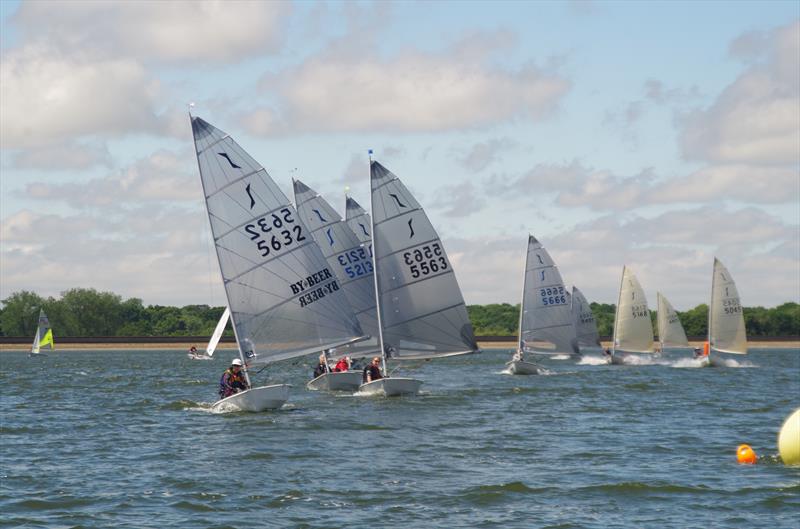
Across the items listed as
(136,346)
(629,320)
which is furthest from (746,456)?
(136,346)

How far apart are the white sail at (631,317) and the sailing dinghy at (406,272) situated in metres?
43.3

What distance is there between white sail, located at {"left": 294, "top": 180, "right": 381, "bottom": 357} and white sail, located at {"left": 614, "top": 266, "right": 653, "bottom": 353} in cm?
3847

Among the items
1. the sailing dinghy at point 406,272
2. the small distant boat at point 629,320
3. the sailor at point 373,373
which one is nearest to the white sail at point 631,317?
the small distant boat at point 629,320

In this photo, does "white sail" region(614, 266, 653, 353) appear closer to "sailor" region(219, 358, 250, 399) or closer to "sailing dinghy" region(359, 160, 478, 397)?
"sailing dinghy" region(359, 160, 478, 397)

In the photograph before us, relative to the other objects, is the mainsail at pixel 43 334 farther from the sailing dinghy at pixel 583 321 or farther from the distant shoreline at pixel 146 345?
the sailing dinghy at pixel 583 321

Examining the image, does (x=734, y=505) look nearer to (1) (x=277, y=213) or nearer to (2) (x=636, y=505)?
(2) (x=636, y=505)

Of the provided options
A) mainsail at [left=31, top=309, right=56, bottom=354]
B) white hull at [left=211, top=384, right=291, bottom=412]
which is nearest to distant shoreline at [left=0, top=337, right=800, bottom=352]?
mainsail at [left=31, top=309, right=56, bottom=354]

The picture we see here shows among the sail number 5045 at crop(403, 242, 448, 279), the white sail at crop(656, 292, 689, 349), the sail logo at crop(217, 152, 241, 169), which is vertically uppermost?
the sail logo at crop(217, 152, 241, 169)

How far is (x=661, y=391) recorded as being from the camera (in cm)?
5312

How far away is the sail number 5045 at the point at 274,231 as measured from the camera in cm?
3681

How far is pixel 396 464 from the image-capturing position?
26.4 m

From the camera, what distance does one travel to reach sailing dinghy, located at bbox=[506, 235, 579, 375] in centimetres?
6769

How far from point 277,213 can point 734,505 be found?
19.8 meters

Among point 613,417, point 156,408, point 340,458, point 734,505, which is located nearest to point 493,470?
point 340,458
